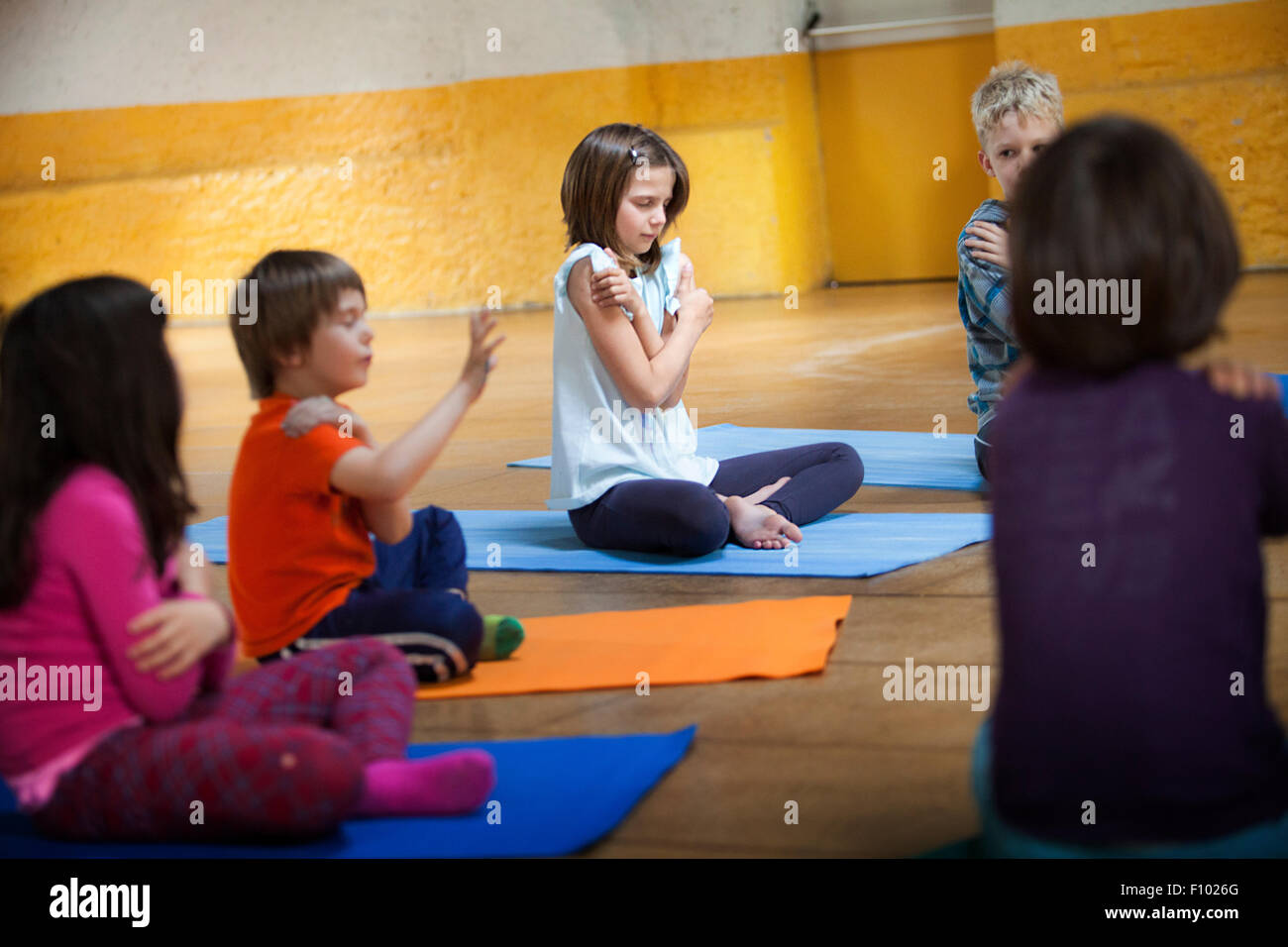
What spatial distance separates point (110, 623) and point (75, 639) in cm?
5

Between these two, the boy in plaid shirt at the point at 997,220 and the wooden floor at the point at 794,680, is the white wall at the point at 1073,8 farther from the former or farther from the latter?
the boy in plaid shirt at the point at 997,220

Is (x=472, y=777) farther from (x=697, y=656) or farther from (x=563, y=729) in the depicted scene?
(x=697, y=656)

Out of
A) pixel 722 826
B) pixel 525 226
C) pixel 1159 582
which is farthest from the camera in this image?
pixel 525 226

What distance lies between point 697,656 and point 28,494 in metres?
0.99

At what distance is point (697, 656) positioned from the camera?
2018 mm

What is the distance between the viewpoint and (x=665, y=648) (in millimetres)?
2072

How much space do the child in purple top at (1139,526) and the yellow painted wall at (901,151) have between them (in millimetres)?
8467

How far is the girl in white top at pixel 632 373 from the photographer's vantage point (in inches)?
103

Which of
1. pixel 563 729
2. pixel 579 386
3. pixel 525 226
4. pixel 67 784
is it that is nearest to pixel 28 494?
pixel 67 784

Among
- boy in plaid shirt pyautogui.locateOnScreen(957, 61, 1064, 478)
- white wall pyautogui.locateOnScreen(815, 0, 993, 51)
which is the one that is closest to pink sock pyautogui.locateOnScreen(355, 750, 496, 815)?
boy in plaid shirt pyautogui.locateOnScreen(957, 61, 1064, 478)

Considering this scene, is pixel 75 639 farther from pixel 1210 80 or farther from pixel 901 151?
pixel 901 151

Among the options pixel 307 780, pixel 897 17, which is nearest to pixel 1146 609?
pixel 307 780

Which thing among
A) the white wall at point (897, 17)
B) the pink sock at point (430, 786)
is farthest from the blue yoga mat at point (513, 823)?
the white wall at point (897, 17)

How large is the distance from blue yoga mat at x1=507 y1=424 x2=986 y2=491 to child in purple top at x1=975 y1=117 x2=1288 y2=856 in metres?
2.11
